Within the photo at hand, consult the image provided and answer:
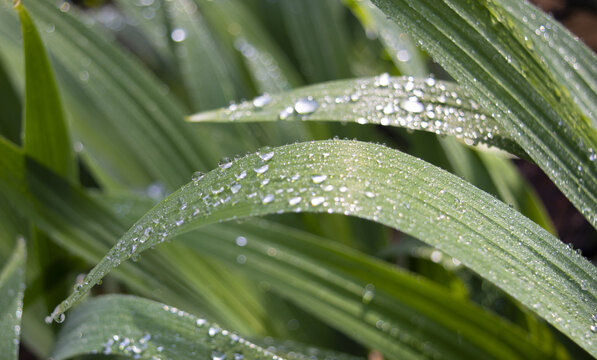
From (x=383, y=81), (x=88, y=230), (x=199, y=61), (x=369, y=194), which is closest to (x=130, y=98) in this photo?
(x=199, y=61)

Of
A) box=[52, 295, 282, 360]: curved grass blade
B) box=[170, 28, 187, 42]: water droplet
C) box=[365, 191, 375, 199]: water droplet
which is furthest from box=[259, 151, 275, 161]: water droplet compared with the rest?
box=[170, 28, 187, 42]: water droplet

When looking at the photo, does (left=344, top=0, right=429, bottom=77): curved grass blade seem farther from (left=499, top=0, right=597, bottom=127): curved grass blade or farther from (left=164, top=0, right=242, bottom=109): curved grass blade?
(left=499, top=0, right=597, bottom=127): curved grass blade

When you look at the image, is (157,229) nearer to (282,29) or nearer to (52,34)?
(52,34)

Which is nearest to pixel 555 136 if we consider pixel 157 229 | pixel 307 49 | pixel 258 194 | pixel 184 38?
pixel 258 194

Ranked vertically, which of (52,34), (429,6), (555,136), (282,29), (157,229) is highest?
(282,29)

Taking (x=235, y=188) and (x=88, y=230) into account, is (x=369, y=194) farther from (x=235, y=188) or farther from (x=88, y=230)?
(x=88, y=230)

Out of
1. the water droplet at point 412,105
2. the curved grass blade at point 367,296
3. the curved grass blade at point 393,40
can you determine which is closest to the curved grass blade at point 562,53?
the water droplet at point 412,105

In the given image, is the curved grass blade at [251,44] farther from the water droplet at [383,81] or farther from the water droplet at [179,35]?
the water droplet at [383,81]
